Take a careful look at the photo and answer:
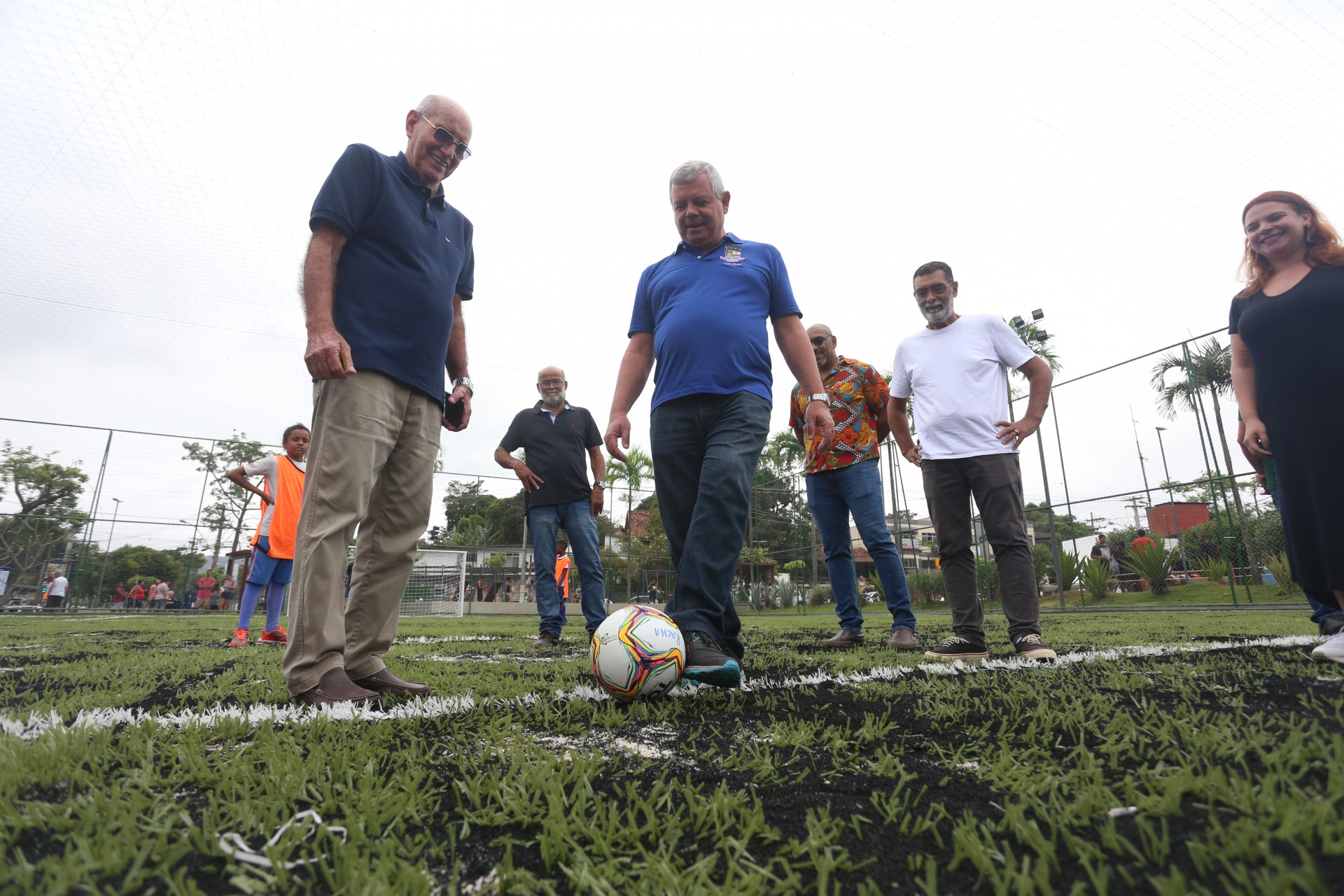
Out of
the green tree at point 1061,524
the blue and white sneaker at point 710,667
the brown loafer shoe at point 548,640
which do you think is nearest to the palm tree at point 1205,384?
the green tree at point 1061,524

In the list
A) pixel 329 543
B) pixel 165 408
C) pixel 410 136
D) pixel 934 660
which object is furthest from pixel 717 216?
pixel 165 408

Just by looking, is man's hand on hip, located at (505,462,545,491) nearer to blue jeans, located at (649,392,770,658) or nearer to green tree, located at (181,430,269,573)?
blue jeans, located at (649,392,770,658)

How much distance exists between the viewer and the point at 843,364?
484cm

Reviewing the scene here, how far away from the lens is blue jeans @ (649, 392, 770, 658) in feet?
7.73

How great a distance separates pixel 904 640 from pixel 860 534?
0.71 meters

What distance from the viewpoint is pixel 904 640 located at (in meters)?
3.96

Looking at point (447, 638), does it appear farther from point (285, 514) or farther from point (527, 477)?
point (285, 514)

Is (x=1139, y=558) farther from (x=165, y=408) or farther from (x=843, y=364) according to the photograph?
(x=165, y=408)

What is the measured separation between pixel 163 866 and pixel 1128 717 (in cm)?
180

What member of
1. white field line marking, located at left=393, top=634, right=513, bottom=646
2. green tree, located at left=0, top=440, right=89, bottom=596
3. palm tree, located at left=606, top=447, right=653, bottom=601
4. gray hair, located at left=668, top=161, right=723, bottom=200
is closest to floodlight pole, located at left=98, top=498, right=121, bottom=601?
green tree, located at left=0, top=440, right=89, bottom=596

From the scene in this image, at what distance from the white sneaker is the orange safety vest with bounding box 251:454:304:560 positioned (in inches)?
247

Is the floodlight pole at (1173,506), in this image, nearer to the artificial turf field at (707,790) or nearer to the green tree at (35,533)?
the artificial turf field at (707,790)

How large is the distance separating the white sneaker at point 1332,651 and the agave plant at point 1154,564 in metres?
11.4

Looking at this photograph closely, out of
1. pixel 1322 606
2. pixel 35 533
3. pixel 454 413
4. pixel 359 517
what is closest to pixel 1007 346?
pixel 1322 606
